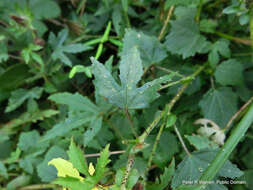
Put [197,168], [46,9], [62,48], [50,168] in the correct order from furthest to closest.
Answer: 1. [46,9]
2. [62,48]
3. [50,168]
4. [197,168]

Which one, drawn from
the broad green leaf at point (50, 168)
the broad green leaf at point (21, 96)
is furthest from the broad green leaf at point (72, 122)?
the broad green leaf at point (21, 96)

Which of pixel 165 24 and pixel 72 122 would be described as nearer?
pixel 72 122

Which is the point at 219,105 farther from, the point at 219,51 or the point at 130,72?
the point at 130,72

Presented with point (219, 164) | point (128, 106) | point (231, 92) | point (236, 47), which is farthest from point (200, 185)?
point (236, 47)

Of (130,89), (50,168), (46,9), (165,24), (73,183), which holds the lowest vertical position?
(50,168)

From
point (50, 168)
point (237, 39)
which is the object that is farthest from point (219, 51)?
point (50, 168)

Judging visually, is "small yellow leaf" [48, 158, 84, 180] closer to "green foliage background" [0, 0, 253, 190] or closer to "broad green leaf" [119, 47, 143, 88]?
"green foliage background" [0, 0, 253, 190]

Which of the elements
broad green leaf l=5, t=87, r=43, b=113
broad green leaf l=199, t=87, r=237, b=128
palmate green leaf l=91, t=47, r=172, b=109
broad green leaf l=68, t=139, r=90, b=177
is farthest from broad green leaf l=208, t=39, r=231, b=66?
broad green leaf l=5, t=87, r=43, b=113
